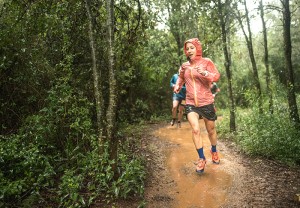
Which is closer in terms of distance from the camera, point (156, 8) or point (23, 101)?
point (23, 101)

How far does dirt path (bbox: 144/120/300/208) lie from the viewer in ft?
14.1

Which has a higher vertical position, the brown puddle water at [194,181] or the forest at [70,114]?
the forest at [70,114]

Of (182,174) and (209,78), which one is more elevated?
(209,78)

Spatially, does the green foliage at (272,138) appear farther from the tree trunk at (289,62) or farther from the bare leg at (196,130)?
the bare leg at (196,130)

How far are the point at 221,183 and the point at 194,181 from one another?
1.52 feet

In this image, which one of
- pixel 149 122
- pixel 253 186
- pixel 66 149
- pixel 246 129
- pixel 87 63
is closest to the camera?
pixel 253 186

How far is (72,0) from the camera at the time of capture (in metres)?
5.95

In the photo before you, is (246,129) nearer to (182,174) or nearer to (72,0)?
(182,174)

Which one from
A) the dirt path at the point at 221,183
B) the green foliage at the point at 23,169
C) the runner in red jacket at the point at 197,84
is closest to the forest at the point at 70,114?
the green foliage at the point at 23,169

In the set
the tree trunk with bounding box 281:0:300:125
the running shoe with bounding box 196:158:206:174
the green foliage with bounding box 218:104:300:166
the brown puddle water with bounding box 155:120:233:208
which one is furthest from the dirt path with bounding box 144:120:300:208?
the tree trunk with bounding box 281:0:300:125

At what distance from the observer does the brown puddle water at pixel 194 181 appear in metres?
4.34

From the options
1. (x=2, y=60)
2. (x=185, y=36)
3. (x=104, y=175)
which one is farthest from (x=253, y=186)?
(x=185, y=36)

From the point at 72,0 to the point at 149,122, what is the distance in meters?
7.51

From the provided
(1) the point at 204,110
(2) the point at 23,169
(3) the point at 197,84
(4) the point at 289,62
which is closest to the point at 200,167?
(1) the point at 204,110
